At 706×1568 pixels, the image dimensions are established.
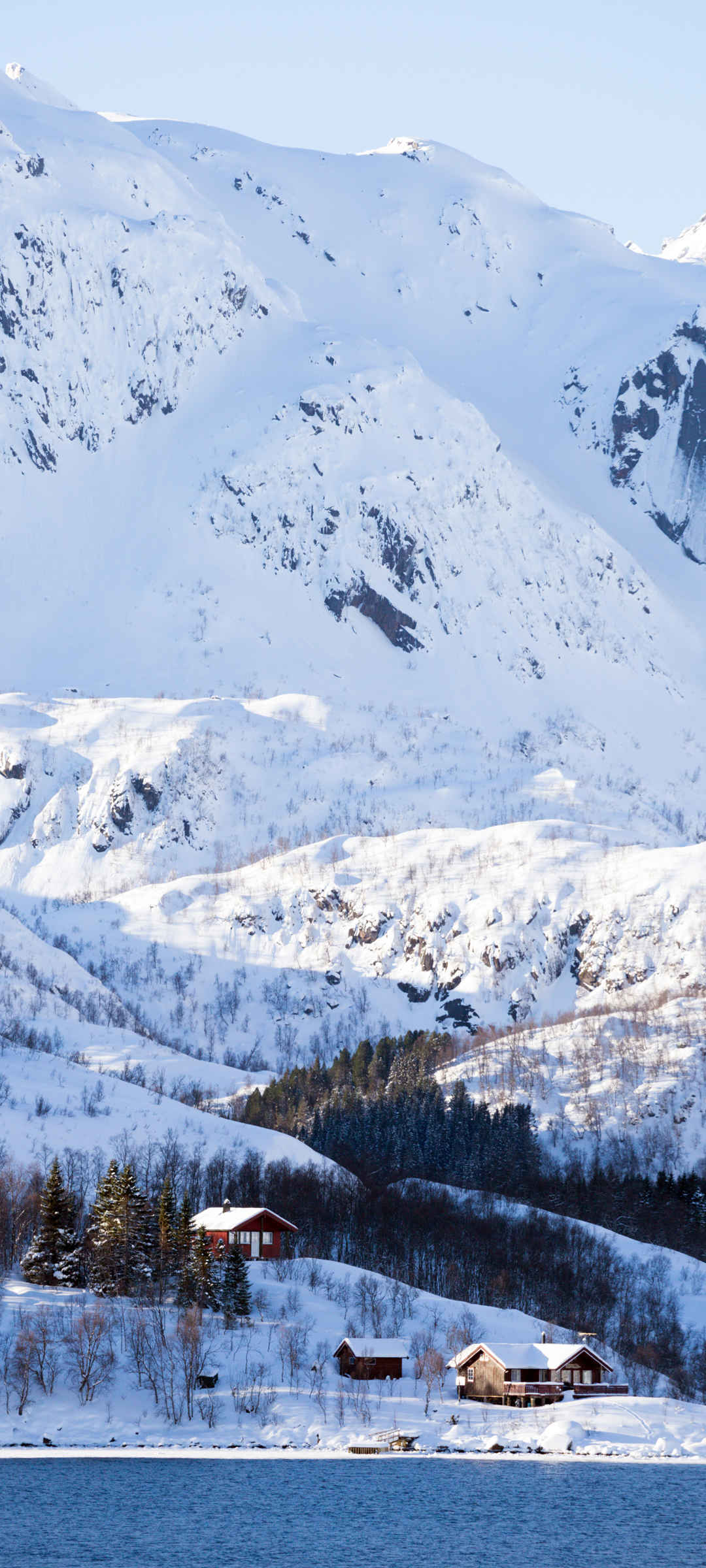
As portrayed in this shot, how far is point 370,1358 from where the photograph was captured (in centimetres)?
11712

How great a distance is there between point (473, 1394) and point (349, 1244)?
3404 centimetres

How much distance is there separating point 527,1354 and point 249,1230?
951 inches

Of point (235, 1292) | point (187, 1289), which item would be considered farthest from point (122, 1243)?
point (235, 1292)

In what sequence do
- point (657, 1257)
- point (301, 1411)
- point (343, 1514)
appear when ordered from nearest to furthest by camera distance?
point (343, 1514)
point (301, 1411)
point (657, 1257)

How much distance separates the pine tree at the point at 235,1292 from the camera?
120m

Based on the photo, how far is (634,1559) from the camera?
83.2 m

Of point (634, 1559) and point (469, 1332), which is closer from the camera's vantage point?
point (634, 1559)

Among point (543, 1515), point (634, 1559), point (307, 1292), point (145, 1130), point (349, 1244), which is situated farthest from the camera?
point (145, 1130)

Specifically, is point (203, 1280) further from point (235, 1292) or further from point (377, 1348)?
point (377, 1348)

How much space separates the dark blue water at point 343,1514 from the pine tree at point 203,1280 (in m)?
17.3

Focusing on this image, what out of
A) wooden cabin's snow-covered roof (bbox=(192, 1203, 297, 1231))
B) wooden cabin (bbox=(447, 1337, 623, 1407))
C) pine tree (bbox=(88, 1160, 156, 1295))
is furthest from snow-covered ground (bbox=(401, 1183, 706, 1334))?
pine tree (bbox=(88, 1160, 156, 1295))

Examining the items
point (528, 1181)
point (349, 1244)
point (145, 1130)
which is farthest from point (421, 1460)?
point (528, 1181)

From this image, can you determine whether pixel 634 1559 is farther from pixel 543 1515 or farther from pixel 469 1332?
pixel 469 1332

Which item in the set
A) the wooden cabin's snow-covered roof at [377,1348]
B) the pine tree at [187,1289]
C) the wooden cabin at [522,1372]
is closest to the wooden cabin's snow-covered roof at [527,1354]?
the wooden cabin at [522,1372]
